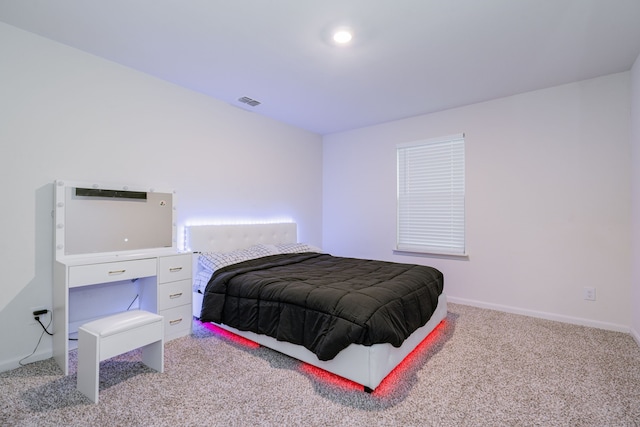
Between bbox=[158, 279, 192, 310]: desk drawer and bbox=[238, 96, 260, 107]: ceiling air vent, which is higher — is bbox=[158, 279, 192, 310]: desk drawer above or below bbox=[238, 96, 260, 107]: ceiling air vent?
below

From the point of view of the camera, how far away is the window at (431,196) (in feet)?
13.0

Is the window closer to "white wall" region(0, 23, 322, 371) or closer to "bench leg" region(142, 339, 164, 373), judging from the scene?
"white wall" region(0, 23, 322, 371)

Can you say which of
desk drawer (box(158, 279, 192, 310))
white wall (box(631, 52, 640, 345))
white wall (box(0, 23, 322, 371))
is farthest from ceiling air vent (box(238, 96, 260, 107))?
white wall (box(631, 52, 640, 345))

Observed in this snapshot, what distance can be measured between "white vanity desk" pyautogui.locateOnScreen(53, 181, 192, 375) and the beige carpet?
0.38 meters

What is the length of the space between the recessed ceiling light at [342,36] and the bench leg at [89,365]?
263cm

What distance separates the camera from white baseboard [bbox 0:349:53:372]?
2251 mm

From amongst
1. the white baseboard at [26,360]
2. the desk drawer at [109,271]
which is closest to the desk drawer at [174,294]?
the desk drawer at [109,271]

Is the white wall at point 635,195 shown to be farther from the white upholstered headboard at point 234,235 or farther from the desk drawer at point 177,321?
the desk drawer at point 177,321

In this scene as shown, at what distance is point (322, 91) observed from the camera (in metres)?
3.43

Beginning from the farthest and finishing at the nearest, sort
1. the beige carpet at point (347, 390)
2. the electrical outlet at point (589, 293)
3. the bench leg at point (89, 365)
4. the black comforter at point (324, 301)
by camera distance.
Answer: the electrical outlet at point (589, 293) → the black comforter at point (324, 301) → the bench leg at point (89, 365) → the beige carpet at point (347, 390)

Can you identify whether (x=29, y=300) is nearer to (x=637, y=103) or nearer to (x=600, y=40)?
(x=600, y=40)

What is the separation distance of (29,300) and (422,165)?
430 cm

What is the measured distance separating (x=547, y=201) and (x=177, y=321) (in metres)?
3.96

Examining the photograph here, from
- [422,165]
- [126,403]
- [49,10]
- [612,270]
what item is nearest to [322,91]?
[422,165]
